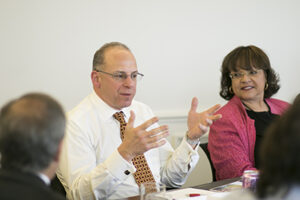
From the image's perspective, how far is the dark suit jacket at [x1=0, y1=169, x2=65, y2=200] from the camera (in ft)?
3.44

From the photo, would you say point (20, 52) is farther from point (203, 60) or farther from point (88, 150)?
point (203, 60)

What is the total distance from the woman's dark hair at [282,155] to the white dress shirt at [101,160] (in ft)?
3.84

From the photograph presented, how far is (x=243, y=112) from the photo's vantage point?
3025 mm

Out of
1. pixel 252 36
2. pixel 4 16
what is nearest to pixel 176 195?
pixel 4 16

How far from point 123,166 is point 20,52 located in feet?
4.53

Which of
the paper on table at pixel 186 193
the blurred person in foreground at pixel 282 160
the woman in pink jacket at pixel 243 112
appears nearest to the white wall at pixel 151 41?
the woman in pink jacket at pixel 243 112

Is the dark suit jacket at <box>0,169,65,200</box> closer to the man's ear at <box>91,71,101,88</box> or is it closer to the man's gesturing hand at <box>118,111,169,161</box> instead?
the man's gesturing hand at <box>118,111,169,161</box>

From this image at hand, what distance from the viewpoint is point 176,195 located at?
78.7 inches

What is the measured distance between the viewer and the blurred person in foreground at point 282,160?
1015mm

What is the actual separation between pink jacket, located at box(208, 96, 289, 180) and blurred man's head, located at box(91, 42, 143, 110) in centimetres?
74

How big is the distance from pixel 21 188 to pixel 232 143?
203cm

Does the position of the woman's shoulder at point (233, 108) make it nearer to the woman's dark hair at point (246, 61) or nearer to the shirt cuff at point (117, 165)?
the woman's dark hair at point (246, 61)

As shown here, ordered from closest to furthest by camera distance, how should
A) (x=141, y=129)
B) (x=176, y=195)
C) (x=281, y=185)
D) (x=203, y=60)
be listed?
(x=281, y=185) < (x=176, y=195) < (x=141, y=129) < (x=203, y=60)

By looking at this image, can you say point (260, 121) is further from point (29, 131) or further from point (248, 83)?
point (29, 131)
